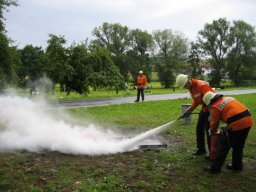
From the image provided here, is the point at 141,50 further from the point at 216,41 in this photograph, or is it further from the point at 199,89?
the point at 199,89

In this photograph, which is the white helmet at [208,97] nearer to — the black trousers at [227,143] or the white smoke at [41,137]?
the black trousers at [227,143]

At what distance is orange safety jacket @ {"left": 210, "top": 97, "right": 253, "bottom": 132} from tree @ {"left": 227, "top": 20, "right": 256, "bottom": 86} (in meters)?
63.1

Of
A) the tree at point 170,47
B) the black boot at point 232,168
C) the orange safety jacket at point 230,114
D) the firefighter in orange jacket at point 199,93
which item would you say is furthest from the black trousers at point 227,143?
the tree at point 170,47

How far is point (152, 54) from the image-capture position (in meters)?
72.3

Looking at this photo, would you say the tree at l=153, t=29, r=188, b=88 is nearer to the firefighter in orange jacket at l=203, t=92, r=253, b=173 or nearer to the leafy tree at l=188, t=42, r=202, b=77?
the leafy tree at l=188, t=42, r=202, b=77

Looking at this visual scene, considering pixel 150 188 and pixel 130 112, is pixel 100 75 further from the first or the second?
pixel 150 188

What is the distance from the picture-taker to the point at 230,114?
6.45 m

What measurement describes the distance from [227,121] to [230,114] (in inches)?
5.9

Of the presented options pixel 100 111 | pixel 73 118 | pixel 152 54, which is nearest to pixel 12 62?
pixel 100 111

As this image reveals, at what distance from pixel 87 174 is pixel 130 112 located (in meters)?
9.97

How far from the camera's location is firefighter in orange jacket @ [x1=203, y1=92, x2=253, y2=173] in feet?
21.2

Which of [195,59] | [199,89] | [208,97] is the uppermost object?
[195,59]

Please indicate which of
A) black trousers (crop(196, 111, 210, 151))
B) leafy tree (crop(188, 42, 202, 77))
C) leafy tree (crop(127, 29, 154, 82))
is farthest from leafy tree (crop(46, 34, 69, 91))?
leafy tree (crop(188, 42, 202, 77))

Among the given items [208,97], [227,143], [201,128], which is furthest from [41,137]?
[227,143]
